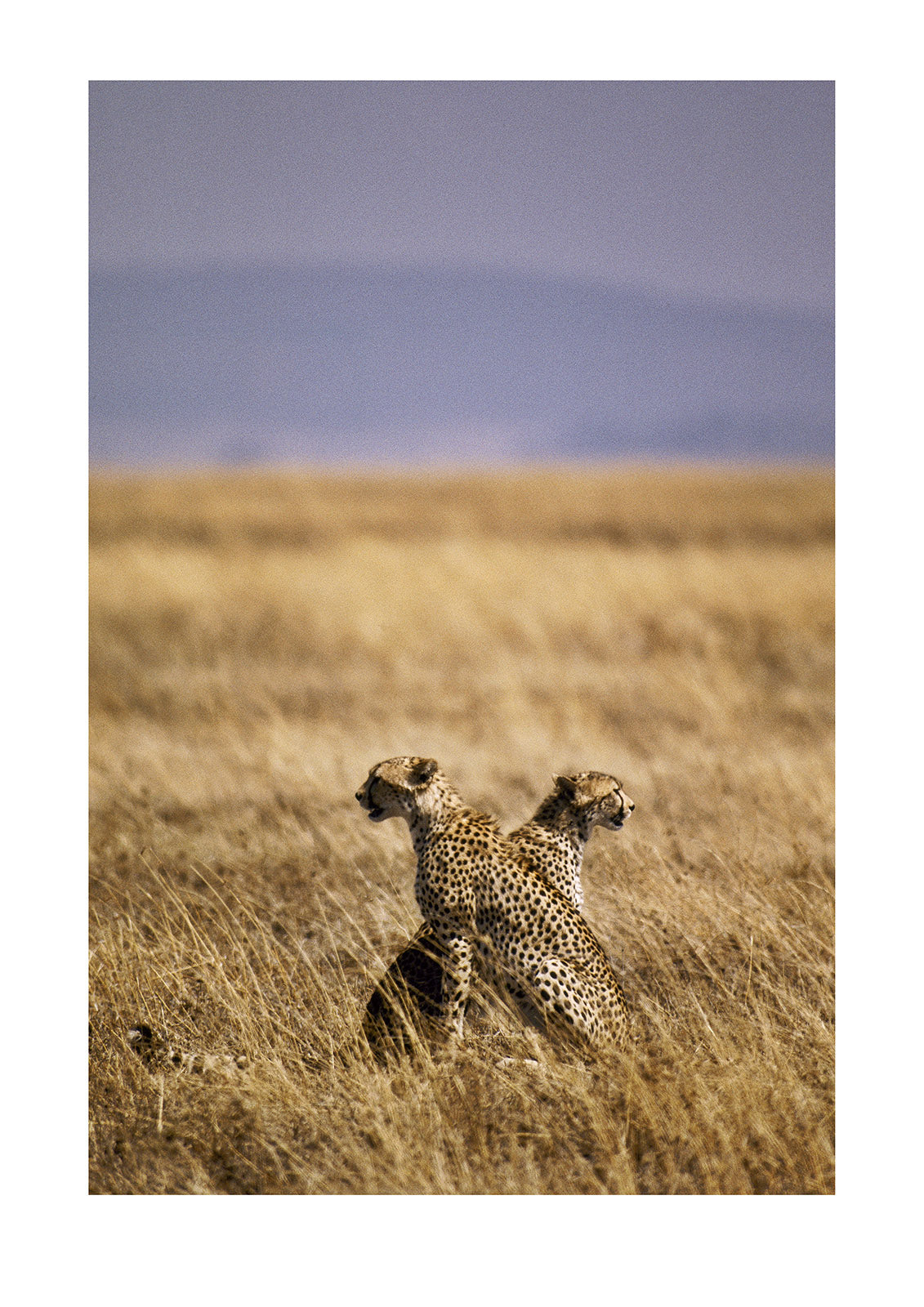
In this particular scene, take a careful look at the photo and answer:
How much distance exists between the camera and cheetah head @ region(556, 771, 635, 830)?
10.8 ft

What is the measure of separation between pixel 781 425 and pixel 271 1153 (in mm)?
5816

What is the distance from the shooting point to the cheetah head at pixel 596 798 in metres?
3.30

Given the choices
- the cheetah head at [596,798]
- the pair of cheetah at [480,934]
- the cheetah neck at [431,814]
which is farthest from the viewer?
the cheetah head at [596,798]

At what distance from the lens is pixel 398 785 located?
3164mm

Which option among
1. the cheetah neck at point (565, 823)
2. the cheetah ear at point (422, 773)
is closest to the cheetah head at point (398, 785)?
the cheetah ear at point (422, 773)

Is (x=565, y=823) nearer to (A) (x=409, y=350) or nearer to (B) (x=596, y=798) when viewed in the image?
(B) (x=596, y=798)

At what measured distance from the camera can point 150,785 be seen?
18.6 feet

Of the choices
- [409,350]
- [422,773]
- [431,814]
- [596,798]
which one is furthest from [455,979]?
[409,350]

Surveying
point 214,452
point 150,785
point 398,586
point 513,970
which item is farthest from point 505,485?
point 513,970

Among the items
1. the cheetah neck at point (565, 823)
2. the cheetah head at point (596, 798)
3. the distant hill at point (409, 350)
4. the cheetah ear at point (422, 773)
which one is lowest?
the cheetah neck at point (565, 823)

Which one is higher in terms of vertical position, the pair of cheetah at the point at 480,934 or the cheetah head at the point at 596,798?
the cheetah head at the point at 596,798

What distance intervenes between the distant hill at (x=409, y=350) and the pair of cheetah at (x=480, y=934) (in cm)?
264

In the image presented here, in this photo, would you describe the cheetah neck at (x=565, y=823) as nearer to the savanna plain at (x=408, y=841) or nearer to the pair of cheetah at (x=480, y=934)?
the pair of cheetah at (x=480, y=934)

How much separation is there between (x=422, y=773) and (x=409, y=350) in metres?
4.87
